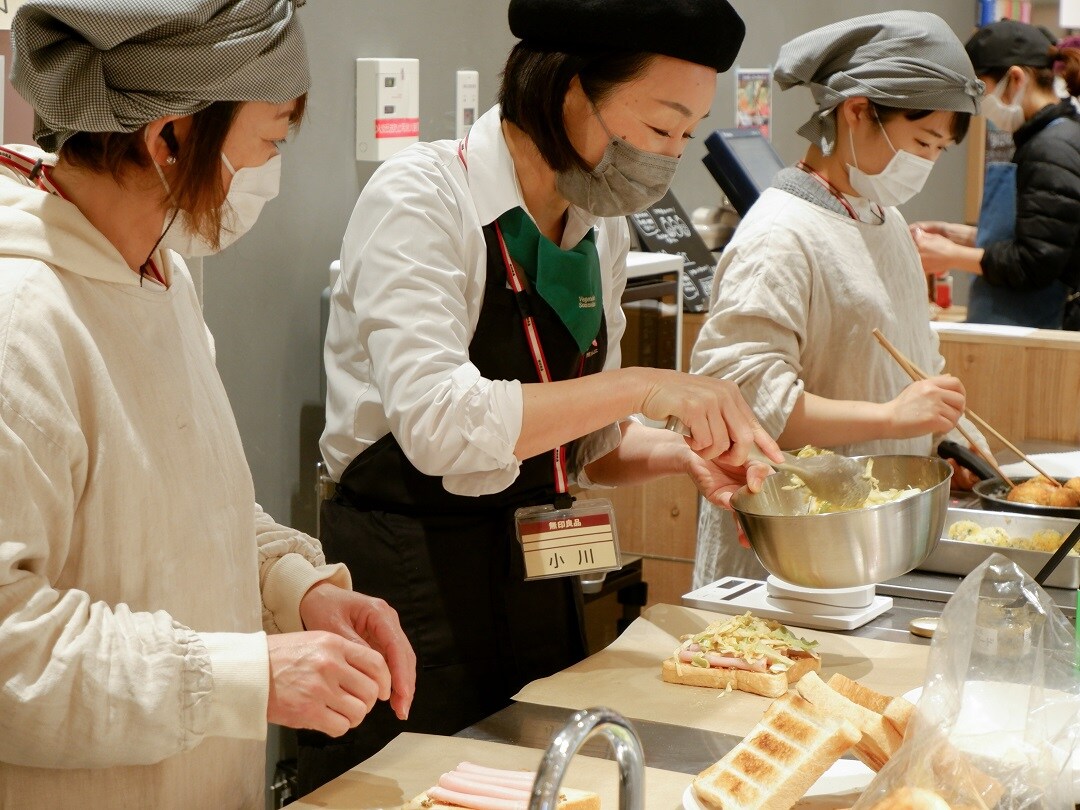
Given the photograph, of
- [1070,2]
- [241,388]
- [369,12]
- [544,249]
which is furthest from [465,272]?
[1070,2]

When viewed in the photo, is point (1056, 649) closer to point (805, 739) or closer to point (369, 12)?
point (805, 739)

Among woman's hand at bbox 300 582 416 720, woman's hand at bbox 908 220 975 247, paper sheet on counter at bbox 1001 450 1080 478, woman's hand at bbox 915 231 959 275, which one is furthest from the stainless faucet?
woman's hand at bbox 908 220 975 247

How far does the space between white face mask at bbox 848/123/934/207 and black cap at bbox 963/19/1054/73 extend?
7.16 ft

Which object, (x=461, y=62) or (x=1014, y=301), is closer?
(x=461, y=62)

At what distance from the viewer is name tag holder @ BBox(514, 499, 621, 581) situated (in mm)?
2002

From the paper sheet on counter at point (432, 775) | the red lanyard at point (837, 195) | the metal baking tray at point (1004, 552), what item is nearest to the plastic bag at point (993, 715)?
the paper sheet on counter at point (432, 775)

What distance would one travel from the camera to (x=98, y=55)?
1276 millimetres

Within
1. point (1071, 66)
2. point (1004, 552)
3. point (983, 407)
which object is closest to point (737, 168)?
point (983, 407)

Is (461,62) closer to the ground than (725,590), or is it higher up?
higher up

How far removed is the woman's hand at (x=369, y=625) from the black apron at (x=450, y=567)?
41 cm

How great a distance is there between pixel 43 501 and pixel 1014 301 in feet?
13.8

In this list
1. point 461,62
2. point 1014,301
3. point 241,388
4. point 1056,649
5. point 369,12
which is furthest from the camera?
point 1014,301

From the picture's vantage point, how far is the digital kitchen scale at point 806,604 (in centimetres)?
217

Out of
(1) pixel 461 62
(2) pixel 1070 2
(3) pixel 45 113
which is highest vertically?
(2) pixel 1070 2
